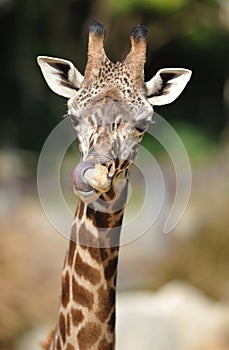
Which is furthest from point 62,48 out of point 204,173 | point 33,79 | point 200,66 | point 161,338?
point 161,338

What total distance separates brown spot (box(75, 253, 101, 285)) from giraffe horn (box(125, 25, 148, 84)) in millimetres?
901

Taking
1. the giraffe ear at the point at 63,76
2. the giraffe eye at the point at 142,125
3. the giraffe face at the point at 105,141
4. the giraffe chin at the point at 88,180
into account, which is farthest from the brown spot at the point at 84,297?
the giraffe ear at the point at 63,76

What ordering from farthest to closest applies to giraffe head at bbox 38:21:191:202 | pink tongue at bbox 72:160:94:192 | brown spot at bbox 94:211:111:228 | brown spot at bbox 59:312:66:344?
brown spot at bbox 59:312:66:344 → brown spot at bbox 94:211:111:228 → giraffe head at bbox 38:21:191:202 → pink tongue at bbox 72:160:94:192

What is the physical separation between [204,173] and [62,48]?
27.1 ft

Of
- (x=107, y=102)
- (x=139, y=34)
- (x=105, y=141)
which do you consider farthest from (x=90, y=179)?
(x=139, y=34)

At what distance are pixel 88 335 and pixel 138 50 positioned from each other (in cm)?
138

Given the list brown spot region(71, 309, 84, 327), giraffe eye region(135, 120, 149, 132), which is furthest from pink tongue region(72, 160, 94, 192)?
brown spot region(71, 309, 84, 327)

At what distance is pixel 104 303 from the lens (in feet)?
15.2

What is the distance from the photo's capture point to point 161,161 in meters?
18.7

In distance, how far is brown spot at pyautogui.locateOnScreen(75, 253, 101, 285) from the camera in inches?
181

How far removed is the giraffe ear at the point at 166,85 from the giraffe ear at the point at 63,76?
349 mm

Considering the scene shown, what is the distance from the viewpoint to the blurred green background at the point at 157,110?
12.7 meters

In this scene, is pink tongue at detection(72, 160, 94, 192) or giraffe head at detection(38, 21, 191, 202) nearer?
pink tongue at detection(72, 160, 94, 192)

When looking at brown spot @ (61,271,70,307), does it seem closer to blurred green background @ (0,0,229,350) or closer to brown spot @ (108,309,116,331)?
brown spot @ (108,309,116,331)
